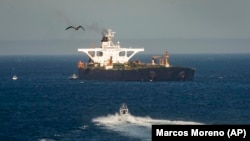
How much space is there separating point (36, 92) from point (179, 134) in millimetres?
129888

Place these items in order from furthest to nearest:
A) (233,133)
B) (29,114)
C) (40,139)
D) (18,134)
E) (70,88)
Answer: (70,88)
(29,114)
(18,134)
(40,139)
(233,133)

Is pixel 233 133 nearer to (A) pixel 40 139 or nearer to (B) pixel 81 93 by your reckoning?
(A) pixel 40 139

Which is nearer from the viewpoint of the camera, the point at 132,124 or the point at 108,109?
the point at 132,124

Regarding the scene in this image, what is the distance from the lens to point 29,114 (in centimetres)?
12181

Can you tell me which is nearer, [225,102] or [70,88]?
[225,102]

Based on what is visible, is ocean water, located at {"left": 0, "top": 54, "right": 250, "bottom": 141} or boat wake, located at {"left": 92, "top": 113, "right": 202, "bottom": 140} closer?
boat wake, located at {"left": 92, "top": 113, "right": 202, "bottom": 140}

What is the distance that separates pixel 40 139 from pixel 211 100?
66.3 metres

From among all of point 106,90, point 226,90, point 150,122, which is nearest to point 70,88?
point 106,90

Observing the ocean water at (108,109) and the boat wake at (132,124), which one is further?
the ocean water at (108,109)

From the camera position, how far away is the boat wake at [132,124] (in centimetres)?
8831

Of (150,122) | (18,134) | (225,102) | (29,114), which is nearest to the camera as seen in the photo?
(18,134)

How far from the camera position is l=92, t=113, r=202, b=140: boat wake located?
8831 cm

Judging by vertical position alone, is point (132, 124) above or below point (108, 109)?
below

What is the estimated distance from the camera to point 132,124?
3821 inches
